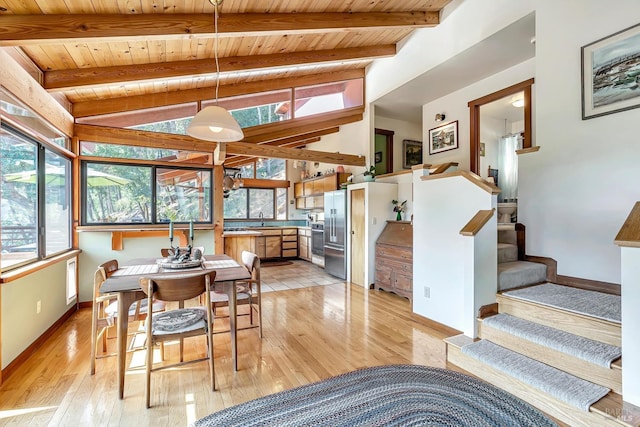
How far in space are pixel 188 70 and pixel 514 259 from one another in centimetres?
429

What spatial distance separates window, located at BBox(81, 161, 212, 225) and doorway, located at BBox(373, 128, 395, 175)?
340 cm

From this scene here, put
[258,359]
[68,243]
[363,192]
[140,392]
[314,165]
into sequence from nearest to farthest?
[140,392], [258,359], [68,243], [363,192], [314,165]

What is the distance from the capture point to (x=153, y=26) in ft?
7.87

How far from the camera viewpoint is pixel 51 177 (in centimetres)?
322

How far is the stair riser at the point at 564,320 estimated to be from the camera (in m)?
2.01

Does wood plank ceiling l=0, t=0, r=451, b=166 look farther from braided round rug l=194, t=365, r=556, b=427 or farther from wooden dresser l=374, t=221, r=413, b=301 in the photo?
braided round rug l=194, t=365, r=556, b=427

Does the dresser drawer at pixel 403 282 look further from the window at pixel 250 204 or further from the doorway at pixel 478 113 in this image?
the window at pixel 250 204

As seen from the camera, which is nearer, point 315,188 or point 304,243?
point 315,188

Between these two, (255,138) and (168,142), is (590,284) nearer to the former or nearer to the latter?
(255,138)

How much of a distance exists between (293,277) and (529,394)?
4.28 metres

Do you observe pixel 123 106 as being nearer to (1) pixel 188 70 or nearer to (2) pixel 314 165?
(1) pixel 188 70

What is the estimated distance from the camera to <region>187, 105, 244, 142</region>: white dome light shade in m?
2.27

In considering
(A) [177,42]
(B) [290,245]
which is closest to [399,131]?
(B) [290,245]

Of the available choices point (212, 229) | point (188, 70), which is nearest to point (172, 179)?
point (212, 229)
